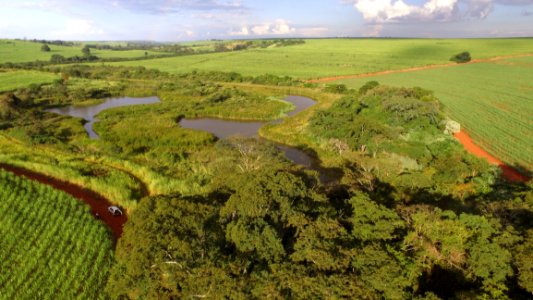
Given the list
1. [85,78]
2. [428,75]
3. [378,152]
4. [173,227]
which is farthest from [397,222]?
[85,78]

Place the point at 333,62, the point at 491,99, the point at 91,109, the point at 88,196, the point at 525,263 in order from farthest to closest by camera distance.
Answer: the point at 333,62 → the point at 91,109 → the point at 491,99 → the point at 88,196 → the point at 525,263

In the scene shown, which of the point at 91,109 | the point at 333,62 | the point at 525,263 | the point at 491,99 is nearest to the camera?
the point at 525,263

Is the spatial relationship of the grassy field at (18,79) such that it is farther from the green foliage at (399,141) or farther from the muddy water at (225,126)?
the green foliage at (399,141)

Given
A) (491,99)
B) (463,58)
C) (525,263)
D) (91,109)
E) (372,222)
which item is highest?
(463,58)

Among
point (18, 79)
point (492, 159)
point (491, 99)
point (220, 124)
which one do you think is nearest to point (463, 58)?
point (491, 99)

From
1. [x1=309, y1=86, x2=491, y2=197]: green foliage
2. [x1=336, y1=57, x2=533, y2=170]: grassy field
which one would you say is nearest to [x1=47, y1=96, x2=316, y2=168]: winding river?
[x1=309, y1=86, x2=491, y2=197]: green foliage

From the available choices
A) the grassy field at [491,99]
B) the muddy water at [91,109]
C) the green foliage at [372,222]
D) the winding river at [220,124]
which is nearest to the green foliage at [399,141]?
the winding river at [220,124]

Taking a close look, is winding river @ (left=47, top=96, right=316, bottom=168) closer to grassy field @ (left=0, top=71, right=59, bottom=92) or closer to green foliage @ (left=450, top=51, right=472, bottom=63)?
grassy field @ (left=0, top=71, right=59, bottom=92)

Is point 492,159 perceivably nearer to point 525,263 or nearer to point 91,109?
point 525,263
